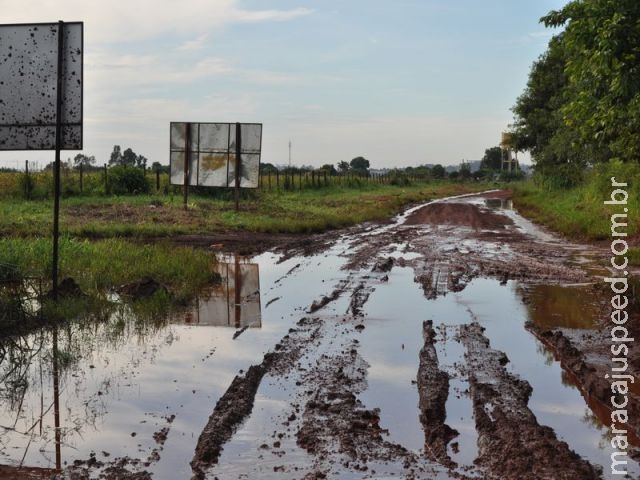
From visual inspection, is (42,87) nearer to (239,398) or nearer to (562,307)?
(239,398)

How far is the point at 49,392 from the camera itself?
6.15 metres

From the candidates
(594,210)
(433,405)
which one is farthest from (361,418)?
(594,210)

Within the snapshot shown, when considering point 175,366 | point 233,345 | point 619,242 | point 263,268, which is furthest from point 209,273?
point 619,242

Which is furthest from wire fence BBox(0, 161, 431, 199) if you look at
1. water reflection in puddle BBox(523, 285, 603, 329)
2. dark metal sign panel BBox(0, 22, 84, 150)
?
water reflection in puddle BBox(523, 285, 603, 329)

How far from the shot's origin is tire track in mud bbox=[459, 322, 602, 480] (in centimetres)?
448

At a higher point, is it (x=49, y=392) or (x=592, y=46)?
(x=592, y=46)

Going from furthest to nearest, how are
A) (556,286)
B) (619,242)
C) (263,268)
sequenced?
(619,242) → (263,268) → (556,286)

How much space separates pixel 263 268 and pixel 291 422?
8845 millimetres

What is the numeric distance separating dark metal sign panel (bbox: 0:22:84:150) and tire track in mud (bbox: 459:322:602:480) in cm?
648

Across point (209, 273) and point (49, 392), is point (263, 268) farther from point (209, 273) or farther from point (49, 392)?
point (49, 392)

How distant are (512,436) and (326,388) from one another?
5.88 ft

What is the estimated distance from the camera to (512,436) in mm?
5051

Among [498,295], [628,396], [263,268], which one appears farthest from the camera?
[263,268]

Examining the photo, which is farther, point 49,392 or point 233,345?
point 233,345
